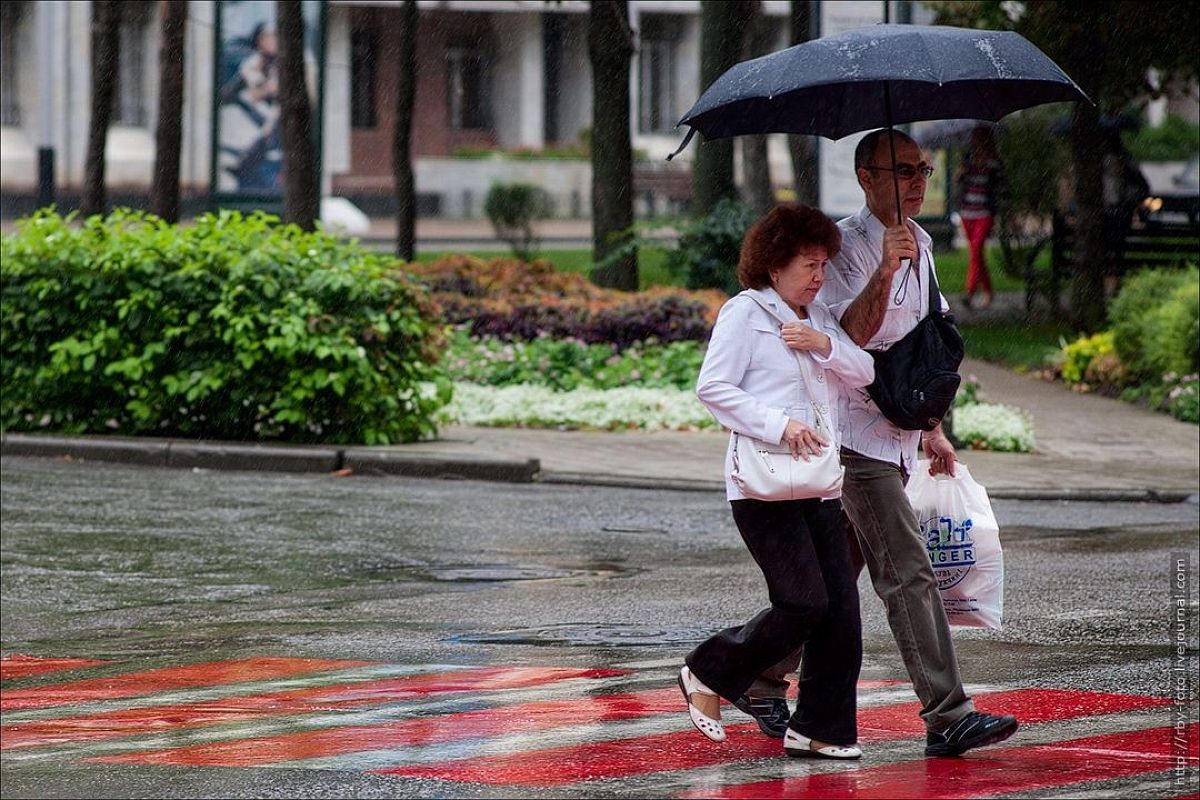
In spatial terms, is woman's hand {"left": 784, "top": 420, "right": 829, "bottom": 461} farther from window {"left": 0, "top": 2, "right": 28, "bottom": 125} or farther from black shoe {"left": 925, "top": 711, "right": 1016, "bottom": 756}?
window {"left": 0, "top": 2, "right": 28, "bottom": 125}

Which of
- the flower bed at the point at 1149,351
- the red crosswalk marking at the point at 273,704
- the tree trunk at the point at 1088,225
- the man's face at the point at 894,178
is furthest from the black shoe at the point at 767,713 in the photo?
the tree trunk at the point at 1088,225

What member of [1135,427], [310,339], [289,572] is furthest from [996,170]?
[289,572]

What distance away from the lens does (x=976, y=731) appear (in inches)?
227

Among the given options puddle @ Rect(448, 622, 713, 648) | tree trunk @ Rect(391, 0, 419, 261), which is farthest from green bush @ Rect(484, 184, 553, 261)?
puddle @ Rect(448, 622, 713, 648)

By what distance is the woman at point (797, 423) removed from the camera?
5660 mm

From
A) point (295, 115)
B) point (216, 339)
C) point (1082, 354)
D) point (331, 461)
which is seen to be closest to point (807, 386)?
point (331, 461)

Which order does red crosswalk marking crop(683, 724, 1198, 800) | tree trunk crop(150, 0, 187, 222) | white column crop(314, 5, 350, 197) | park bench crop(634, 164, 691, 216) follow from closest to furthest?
red crosswalk marking crop(683, 724, 1198, 800)
tree trunk crop(150, 0, 187, 222)
park bench crop(634, 164, 691, 216)
white column crop(314, 5, 350, 197)

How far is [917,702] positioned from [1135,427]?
34.5ft

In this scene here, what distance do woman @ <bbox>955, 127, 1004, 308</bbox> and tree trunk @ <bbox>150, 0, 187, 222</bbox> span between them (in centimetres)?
969

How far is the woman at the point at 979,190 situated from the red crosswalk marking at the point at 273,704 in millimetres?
17998

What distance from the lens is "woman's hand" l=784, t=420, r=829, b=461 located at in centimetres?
553

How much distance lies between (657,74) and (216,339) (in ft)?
155

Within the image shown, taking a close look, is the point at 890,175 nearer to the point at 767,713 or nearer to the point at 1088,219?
the point at 767,713

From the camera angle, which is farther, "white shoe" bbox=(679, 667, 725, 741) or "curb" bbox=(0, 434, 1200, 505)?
"curb" bbox=(0, 434, 1200, 505)
